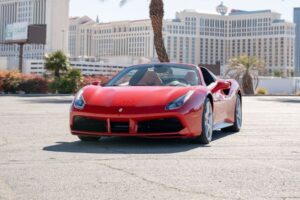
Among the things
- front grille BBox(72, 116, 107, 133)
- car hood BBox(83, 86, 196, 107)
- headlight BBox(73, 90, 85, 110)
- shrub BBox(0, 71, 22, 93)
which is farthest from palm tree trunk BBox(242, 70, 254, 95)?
front grille BBox(72, 116, 107, 133)

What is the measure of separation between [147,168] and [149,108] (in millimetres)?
1842

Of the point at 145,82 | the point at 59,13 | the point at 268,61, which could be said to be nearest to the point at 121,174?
the point at 145,82

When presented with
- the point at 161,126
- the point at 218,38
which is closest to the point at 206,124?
the point at 161,126

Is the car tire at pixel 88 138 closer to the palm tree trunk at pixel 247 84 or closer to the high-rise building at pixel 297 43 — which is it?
the palm tree trunk at pixel 247 84

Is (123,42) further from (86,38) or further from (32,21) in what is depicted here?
(32,21)

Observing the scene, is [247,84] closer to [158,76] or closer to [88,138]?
[158,76]

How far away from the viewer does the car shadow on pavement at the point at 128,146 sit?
7079 mm

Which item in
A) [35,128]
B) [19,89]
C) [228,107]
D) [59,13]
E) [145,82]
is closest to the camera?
[145,82]

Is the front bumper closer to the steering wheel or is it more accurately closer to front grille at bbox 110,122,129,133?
front grille at bbox 110,122,129,133

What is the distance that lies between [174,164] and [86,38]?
195m

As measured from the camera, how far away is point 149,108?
7488 mm

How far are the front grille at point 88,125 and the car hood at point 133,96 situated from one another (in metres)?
0.22

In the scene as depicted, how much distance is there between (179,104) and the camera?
758 cm

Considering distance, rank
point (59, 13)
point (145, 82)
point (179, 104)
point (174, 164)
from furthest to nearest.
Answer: point (59, 13)
point (145, 82)
point (179, 104)
point (174, 164)
